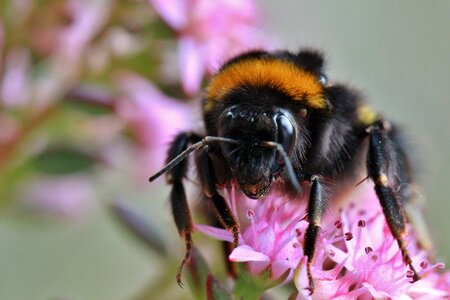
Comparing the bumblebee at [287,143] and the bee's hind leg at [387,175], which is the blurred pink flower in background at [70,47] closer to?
the bumblebee at [287,143]

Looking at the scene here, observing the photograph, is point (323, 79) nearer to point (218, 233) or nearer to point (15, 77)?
point (218, 233)

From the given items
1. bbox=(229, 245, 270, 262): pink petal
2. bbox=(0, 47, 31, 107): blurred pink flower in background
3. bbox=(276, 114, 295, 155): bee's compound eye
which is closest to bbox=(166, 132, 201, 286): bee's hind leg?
bbox=(229, 245, 270, 262): pink petal

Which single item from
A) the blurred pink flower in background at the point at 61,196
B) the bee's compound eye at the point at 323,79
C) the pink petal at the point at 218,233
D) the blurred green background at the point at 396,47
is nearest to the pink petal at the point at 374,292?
the pink petal at the point at 218,233

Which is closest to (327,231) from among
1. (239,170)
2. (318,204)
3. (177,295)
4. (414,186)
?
(318,204)

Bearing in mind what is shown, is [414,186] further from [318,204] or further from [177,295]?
[177,295]

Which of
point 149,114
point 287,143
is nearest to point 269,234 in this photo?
point 287,143

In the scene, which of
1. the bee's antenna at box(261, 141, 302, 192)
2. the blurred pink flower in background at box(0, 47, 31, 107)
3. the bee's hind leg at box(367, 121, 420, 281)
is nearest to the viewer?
the bee's antenna at box(261, 141, 302, 192)

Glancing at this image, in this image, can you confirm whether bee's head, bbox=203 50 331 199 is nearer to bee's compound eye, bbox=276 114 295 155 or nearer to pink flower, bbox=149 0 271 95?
bee's compound eye, bbox=276 114 295 155
